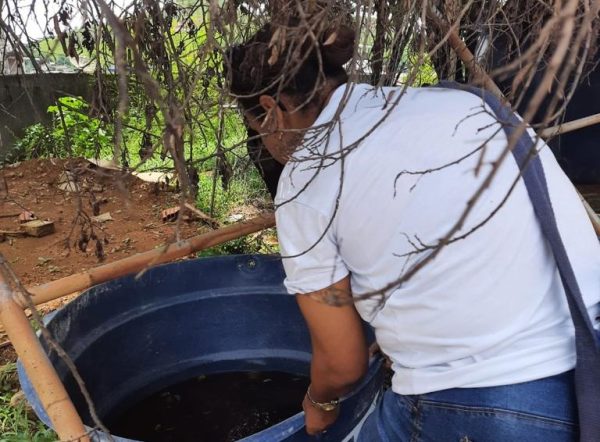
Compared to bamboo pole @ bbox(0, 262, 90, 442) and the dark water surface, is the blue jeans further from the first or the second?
the dark water surface

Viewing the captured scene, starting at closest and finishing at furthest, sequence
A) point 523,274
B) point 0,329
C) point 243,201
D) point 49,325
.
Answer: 1. point 523,274
2. point 49,325
3. point 0,329
4. point 243,201

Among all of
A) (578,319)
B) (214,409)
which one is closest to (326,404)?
(578,319)

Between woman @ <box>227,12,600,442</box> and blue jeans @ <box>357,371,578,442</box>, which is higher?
woman @ <box>227,12,600,442</box>

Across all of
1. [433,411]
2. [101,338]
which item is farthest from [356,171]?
[101,338]

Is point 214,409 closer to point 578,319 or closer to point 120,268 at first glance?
point 120,268

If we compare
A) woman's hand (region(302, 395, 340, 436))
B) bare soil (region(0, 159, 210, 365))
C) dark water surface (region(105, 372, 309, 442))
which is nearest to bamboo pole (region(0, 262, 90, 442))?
woman's hand (region(302, 395, 340, 436))

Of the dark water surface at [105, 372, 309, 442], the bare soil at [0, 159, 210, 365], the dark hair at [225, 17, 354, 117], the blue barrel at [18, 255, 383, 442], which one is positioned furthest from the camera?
the bare soil at [0, 159, 210, 365]

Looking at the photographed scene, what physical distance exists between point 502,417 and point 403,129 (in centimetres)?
44

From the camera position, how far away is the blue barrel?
174cm

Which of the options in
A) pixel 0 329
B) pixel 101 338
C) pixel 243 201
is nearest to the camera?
pixel 101 338

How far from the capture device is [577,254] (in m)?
0.94

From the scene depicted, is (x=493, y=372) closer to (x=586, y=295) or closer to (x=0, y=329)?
(x=586, y=295)

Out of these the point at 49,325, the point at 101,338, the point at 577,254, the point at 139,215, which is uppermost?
the point at 577,254

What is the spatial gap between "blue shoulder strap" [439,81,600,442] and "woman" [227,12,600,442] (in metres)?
0.02
